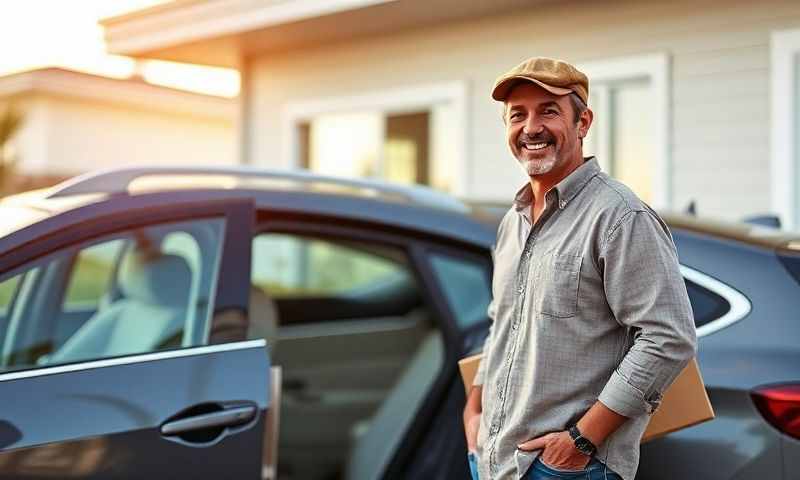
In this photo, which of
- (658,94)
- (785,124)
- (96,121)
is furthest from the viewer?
(96,121)

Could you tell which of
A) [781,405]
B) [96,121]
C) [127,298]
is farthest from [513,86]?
[96,121]

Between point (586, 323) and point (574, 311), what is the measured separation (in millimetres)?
36

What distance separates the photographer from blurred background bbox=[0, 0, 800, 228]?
5969mm

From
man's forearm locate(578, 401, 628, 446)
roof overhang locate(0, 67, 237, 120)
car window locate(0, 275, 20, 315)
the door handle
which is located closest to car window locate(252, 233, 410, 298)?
car window locate(0, 275, 20, 315)

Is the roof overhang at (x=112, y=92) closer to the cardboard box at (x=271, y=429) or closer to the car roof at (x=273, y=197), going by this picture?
the car roof at (x=273, y=197)

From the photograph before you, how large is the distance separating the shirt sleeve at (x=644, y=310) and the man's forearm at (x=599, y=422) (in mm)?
16

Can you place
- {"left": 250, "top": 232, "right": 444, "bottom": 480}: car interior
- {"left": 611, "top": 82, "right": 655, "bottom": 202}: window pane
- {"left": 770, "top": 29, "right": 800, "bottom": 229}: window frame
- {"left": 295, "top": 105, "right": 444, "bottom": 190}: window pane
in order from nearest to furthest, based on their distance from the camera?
1. {"left": 250, "top": 232, "right": 444, "bottom": 480}: car interior
2. {"left": 770, "top": 29, "right": 800, "bottom": 229}: window frame
3. {"left": 611, "top": 82, "right": 655, "bottom": 202}: window pane
4. {"left": 295, "top": 105, "right": 444, "bottom": 190}: window pane

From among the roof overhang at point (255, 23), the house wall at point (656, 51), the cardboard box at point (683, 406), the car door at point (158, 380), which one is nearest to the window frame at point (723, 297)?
the cardboard box at point (683, 406)

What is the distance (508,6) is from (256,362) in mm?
5152

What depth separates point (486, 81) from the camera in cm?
739

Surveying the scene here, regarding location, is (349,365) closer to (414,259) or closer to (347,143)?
(414,259)

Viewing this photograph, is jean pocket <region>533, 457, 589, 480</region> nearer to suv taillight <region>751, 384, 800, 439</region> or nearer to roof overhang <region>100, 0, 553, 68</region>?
suv taillight <region>751, 384, 800, 439</region>

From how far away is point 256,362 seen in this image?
254 cm

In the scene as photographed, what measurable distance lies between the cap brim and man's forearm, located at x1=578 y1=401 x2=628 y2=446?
25.5 inches
